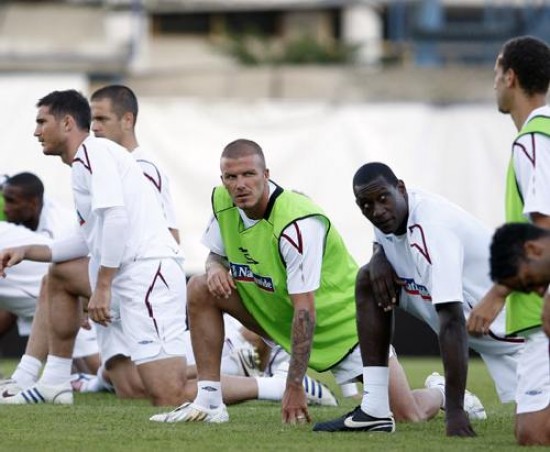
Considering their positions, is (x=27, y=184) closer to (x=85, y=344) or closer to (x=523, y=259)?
(x=85, y=344)

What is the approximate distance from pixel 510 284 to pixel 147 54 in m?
36.3

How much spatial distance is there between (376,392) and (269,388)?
188cm

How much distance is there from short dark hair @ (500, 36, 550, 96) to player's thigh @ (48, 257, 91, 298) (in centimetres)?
356

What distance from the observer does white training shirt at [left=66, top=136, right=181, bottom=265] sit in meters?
8.45

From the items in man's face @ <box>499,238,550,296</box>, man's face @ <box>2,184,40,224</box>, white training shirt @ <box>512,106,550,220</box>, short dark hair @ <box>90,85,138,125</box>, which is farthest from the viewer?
man's face @ <box>2,184,40,224</box>

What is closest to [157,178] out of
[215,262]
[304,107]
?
[215,262]

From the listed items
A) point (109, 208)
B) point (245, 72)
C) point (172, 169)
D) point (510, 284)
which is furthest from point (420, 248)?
point (245, 72)

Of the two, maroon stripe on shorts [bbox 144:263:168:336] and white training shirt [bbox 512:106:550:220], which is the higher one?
white training shirt [bbox 512:106:550:220]

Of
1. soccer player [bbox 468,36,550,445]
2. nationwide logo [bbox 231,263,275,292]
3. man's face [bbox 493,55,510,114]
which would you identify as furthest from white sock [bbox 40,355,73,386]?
man's face [bbox 493,55,510,114]

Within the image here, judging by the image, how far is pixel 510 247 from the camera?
5.73m

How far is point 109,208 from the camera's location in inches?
333

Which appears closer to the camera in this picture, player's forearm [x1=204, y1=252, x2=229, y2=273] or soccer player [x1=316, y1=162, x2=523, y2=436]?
soccer player [x1=316, y1=162, x2=523, y2=436]

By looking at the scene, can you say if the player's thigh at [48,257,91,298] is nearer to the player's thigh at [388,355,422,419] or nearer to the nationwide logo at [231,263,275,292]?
the nationwide logo at [231,263,275,292]

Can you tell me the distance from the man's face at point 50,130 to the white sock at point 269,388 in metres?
1.96
